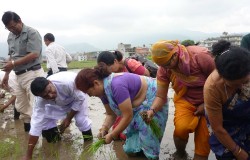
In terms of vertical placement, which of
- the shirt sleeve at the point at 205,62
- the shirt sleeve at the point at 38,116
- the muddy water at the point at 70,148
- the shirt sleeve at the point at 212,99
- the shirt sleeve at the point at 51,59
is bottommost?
the muddy water at the point at 70,148

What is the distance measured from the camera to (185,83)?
10.9ft

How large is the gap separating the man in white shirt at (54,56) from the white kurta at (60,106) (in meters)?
2.05

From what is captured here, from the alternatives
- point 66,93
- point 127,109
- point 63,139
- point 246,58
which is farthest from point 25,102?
point 246,58

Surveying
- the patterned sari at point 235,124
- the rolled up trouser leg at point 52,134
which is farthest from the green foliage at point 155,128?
the rolled up trouser leg at point 52,134

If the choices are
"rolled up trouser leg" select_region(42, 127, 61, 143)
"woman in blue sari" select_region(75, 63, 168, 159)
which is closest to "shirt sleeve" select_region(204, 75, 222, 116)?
"woman in blue sari" select_region(75, 63, 168, 159)

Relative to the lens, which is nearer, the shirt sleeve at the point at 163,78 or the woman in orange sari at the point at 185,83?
the woman in orange sari at the point at 185,83

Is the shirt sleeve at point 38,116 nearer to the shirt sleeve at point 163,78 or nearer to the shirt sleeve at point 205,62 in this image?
the shirt sleeve at point 163,78

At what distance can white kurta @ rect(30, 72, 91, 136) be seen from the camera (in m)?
4.02

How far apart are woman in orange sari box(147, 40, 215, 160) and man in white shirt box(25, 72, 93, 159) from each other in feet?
3.49

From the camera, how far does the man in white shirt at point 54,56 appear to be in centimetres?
640

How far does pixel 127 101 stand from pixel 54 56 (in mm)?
3923

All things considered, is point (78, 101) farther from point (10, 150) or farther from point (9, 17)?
point (9, 17)

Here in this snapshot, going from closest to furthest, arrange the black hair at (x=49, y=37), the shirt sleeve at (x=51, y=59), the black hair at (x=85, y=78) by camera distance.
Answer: the black hair at (x=85, y=78)
the shirt sleeve at (x=51, y=59)
the black hair at (x=49, y=37)

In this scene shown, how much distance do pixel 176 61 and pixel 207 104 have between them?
0.77m
